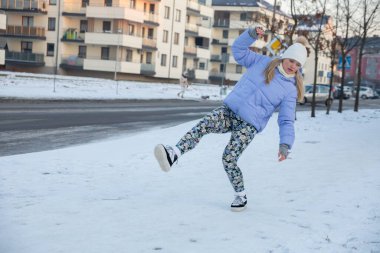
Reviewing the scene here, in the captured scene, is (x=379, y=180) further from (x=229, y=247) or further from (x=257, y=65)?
(x=229, y=247)

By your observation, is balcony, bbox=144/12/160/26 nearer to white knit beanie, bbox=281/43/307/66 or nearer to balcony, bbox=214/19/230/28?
balcony, bbox=214/19/230/28

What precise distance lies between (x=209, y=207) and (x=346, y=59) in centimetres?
2014

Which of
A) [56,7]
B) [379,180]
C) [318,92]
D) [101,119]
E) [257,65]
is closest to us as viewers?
[257,65]

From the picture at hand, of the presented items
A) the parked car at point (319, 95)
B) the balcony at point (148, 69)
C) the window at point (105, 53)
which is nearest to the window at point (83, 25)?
the window at point (105, 53)

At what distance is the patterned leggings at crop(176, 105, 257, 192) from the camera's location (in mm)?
4562

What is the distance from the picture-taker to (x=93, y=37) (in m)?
47.7

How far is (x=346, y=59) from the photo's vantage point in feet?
75.8

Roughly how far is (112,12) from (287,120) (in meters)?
44.8

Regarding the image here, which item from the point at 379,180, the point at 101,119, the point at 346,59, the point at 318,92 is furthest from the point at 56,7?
the point at 379,180

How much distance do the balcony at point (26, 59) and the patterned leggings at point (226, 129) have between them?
48088 mm

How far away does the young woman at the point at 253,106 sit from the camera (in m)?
4.56

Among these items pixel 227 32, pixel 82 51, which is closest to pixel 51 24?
pixel 82 51

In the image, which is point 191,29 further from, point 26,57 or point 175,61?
point 26,57

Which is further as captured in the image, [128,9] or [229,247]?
[128,9]
